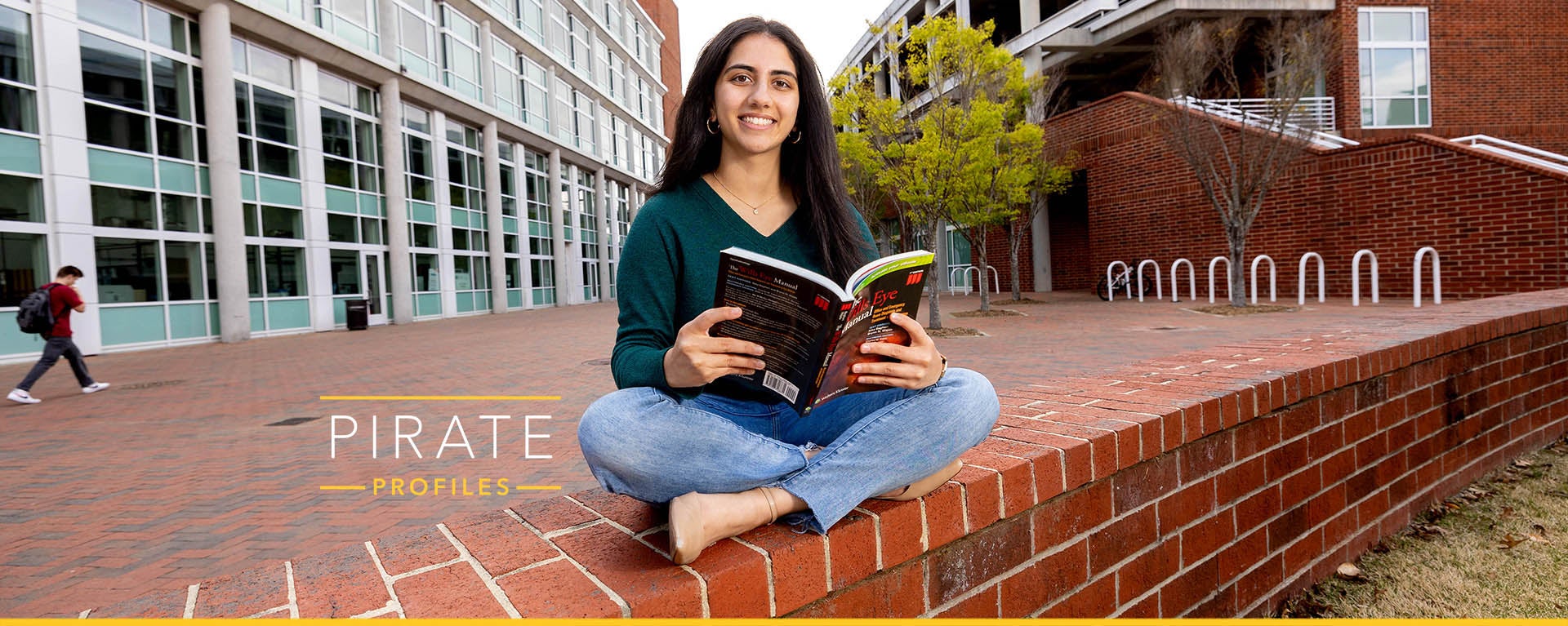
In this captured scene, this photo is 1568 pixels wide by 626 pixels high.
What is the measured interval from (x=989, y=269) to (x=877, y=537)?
85.2 ft

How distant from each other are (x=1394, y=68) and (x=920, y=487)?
78.0 ft

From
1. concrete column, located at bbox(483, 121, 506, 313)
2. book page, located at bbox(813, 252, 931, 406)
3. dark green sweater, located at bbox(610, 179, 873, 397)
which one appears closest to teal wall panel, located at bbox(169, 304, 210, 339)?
→ concrete column, located at bbox(483, 121, 506, 313)

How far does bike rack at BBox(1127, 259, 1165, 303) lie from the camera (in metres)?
17.7

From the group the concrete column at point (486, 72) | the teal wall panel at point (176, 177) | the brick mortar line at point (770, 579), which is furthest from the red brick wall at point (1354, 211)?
the teal wall panel at point (176, 177)

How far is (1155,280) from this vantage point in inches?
761

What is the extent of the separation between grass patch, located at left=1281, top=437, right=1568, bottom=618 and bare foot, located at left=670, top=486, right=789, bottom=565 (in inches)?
79.0

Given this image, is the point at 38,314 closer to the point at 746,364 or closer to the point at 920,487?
the point at 746,364

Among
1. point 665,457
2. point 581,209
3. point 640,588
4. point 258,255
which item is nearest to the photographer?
point 640,588

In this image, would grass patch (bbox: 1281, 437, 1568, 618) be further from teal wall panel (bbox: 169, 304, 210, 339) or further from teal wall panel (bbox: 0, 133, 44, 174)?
teal wall panel (bbox: 169, 304, 210, 339)

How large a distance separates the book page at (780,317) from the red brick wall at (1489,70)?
22729mm

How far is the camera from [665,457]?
1.53 metres

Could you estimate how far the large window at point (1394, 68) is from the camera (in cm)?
1922

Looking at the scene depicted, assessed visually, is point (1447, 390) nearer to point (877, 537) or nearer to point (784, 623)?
point (877, 537)

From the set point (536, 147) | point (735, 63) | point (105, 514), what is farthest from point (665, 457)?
point (536, 147)
